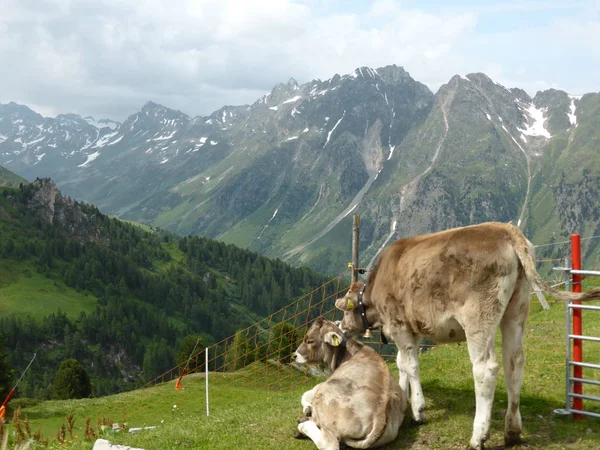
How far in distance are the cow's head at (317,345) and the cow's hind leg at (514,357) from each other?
381 centimetres

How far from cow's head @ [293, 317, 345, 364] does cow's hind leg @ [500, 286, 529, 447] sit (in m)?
3.81

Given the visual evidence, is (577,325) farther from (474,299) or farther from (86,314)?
(86,314)

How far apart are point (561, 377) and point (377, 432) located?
6447mm

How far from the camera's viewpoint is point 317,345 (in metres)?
12.0

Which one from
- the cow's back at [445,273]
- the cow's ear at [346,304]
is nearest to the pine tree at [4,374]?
the cow's ear at [346,304]

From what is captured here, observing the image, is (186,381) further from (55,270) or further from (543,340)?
(55,270)

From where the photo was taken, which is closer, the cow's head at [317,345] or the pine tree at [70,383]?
the cow's head at [317,345]

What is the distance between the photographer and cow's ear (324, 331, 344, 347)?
11.5 meters

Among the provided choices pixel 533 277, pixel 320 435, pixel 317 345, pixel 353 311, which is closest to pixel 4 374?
pixel 317 345

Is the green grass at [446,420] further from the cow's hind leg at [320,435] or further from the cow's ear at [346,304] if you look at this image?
the cow's ear at [346,304]

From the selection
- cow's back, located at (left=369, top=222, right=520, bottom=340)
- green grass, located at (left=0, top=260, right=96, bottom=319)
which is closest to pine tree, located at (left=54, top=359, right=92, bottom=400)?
cow's back, located at (left=369, top=222, right=520, bottom=340)

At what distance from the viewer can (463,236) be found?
29.5 feet

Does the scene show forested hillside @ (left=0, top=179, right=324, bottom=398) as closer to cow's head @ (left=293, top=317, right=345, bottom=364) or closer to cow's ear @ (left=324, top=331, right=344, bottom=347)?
cow's head @ (left=293, top=317, right=345, bottom=364)

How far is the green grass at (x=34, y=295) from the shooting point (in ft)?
527
